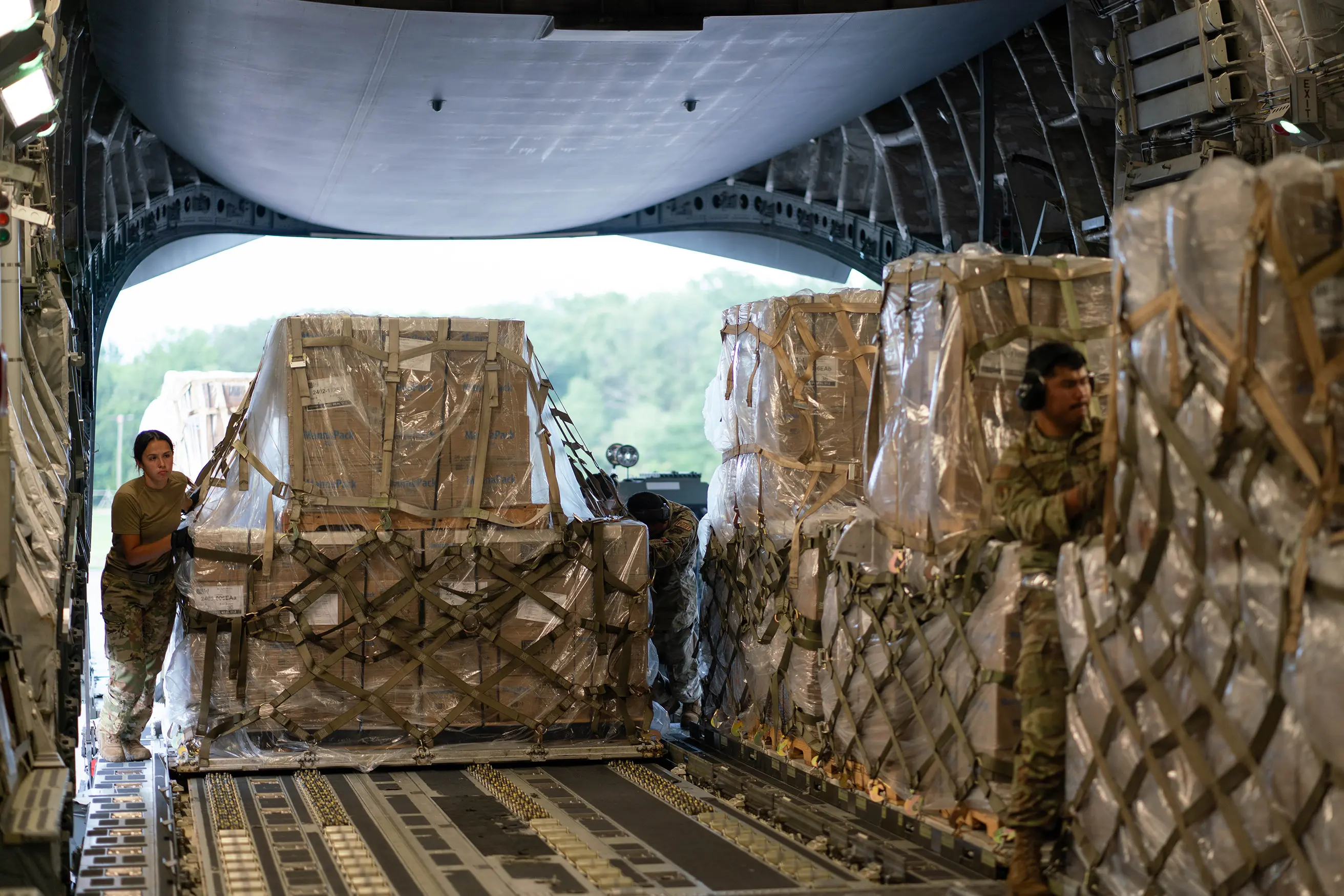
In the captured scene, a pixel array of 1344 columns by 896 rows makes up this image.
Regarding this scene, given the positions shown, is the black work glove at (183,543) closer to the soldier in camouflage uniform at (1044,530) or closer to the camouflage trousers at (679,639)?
the camouflage trousers at (679,639)

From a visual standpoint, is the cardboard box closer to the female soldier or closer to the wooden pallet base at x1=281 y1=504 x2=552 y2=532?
the wooden pallet base at x1=281 y1=504 x2=552 y2=532

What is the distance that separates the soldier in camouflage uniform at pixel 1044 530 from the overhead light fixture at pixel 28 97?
4.89 m

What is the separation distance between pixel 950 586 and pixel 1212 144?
5.74m

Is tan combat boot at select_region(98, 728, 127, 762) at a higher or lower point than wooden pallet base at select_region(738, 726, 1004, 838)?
lower

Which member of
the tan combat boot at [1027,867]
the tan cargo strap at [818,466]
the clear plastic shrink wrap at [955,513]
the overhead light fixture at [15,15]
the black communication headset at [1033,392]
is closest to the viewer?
the tan combat boot at [1027,867]

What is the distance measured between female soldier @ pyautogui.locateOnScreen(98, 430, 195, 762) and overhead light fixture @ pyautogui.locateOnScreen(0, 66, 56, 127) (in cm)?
168

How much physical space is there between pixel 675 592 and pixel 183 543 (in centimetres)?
291

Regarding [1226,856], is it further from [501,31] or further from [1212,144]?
[501,31]

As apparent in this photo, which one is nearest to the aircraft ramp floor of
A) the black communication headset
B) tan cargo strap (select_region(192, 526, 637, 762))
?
tan cargo strap (select_region(192, 526, 637, 762))

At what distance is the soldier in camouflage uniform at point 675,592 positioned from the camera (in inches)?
338

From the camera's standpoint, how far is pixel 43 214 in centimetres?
680

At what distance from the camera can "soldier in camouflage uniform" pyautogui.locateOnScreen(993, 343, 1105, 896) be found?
4738mm

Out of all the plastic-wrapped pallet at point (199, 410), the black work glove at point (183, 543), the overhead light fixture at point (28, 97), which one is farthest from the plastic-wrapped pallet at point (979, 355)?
the plastic-wrapped pallet at point (199, 410)

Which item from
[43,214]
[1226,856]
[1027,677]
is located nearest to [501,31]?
[43,214]
